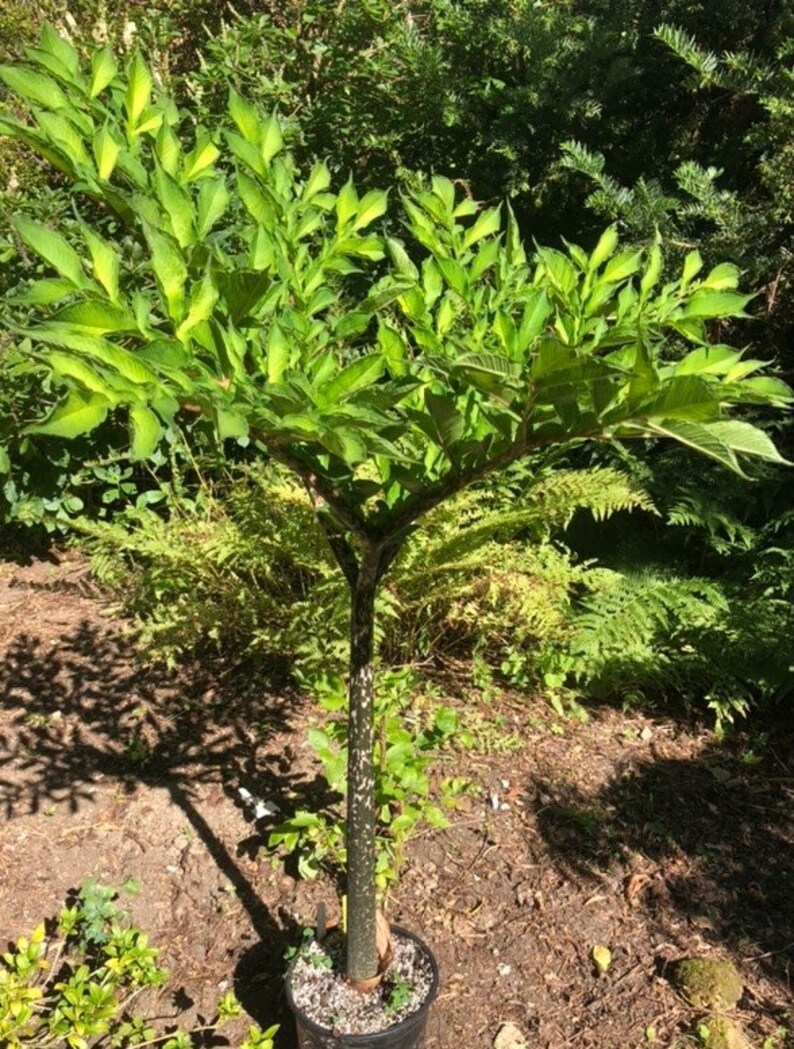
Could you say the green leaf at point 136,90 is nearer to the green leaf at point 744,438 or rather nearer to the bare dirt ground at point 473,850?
the green leaf at point 744,438

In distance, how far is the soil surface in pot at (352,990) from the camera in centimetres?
231

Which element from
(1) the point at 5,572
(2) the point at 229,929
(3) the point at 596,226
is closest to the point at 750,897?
(2) the point at 229,929

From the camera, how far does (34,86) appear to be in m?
1.58

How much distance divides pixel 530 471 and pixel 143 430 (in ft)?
9.74

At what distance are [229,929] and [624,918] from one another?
113 centimetres

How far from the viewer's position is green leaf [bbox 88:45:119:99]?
1.70 m

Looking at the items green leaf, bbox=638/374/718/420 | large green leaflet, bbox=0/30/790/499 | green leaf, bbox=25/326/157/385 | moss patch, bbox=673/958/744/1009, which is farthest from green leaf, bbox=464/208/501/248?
moss patch, bbox=673/958/744/1009

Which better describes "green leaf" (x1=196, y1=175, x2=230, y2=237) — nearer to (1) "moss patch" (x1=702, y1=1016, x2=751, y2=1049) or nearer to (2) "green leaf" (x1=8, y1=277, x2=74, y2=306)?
(2) "green leaf" (x1=8, y1=277, x2=74, y2=306)

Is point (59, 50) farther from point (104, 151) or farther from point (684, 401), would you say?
point (684, 401)

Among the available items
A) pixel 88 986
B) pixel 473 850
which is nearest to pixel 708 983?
pixel 473 850

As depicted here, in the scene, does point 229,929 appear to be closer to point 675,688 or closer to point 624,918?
point 624,918

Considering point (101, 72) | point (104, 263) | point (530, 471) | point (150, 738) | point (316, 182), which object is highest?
point (101, 72)

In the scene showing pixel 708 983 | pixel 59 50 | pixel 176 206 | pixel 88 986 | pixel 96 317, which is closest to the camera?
pixel 96 317

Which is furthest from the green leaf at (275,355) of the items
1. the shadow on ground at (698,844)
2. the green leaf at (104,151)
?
the shadow on ground at (698,844)
